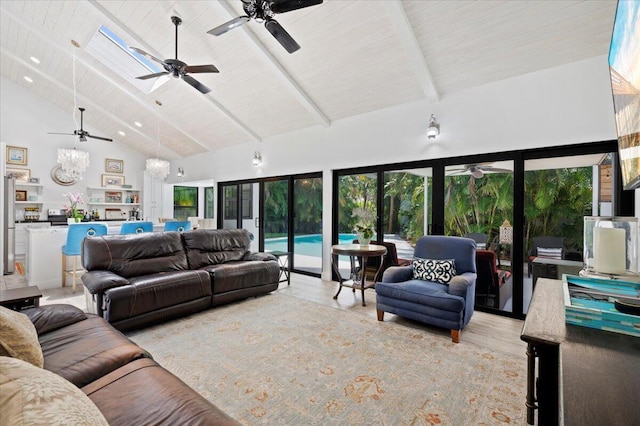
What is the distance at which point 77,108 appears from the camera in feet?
24.1

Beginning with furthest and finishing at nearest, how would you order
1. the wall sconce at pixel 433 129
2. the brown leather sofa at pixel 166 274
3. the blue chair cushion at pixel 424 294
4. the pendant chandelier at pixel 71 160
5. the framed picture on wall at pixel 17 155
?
the framed picture on wall at pixel 17 155 < the pendant chandelier at pixel 71 160 < the wall sconce at pixel 433 129 < the brown leather sofa at pixel 166 274 < the blue chair cushion at pixel 424 294

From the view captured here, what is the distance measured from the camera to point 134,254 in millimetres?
3637

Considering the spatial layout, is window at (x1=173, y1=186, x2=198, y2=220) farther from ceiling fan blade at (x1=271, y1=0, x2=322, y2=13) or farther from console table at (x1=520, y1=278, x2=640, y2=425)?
console table at (x1=520, y1=278, x2=640, y2=425)

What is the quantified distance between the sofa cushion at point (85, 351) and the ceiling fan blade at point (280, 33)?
106 inches

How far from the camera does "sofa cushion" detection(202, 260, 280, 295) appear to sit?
3730 millimetres

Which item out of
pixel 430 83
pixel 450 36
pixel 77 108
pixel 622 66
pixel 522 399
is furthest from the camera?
pixel 77 108

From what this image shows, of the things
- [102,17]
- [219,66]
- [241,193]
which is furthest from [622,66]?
[241,193]

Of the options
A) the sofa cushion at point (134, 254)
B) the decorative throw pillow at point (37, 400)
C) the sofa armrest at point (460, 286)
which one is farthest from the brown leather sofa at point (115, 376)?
the sofa armrest at point (460, 286)

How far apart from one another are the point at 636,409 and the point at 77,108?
32.6 feet

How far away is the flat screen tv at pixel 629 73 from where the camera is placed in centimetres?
104

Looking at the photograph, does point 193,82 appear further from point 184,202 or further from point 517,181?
point 184,202

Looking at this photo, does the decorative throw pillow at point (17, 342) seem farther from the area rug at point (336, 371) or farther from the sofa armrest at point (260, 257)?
the sofa armrest at point (260, 257)

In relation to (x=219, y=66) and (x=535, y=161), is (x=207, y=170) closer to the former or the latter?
(x=219, y=66)

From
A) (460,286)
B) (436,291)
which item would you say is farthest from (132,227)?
(460,286)
